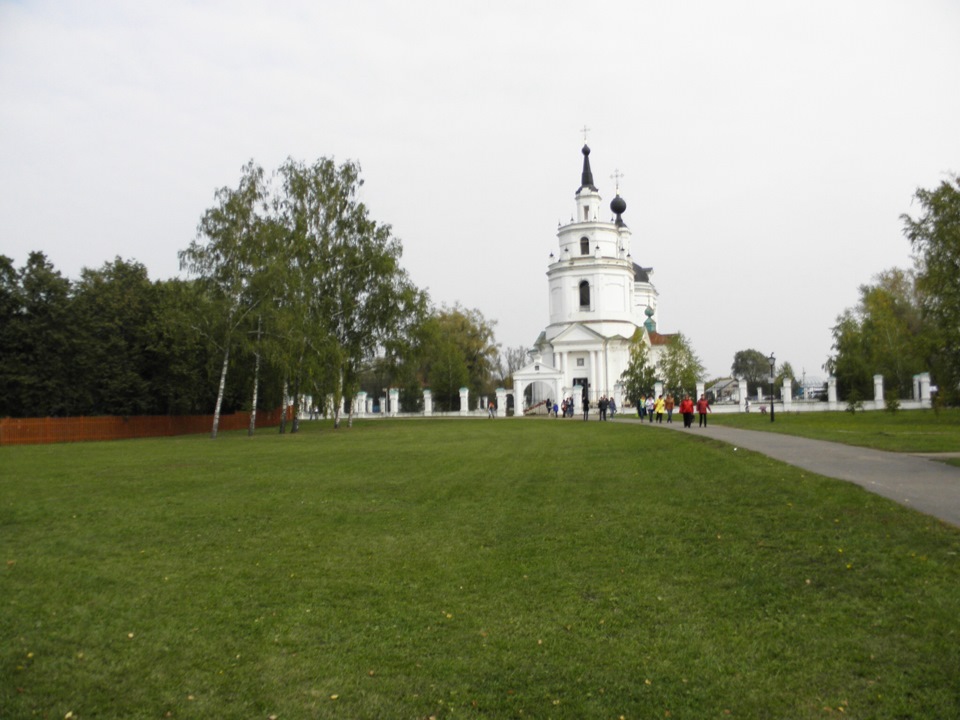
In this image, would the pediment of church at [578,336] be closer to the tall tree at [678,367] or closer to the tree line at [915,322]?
the tall tree at [678,367]

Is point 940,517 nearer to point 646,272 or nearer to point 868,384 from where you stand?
point 868,384

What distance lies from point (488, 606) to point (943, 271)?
24.0 m

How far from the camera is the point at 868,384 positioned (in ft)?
220

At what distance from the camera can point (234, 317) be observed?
42.0 metres

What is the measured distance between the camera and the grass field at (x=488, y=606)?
582cm

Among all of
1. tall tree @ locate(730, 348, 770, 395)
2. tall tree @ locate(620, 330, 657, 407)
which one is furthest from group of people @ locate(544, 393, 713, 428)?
tall tree @ locate(730, 348, 770, 395)

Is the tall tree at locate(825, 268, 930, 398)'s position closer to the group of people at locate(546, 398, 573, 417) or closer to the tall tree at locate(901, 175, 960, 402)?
the group of people at locate(546, 398, 573, 417)

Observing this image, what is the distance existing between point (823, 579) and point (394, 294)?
4044 centimetres

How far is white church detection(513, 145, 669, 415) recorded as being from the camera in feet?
262

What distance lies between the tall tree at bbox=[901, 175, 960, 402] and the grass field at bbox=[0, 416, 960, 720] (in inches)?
493

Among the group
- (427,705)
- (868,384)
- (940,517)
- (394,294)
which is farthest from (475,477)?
(868,384)

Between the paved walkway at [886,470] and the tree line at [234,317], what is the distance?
2515 centimetres

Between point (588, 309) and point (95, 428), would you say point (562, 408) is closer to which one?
point (588, 309)

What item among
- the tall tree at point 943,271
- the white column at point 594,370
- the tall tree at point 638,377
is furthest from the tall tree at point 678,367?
the tall tree at point 943,271
